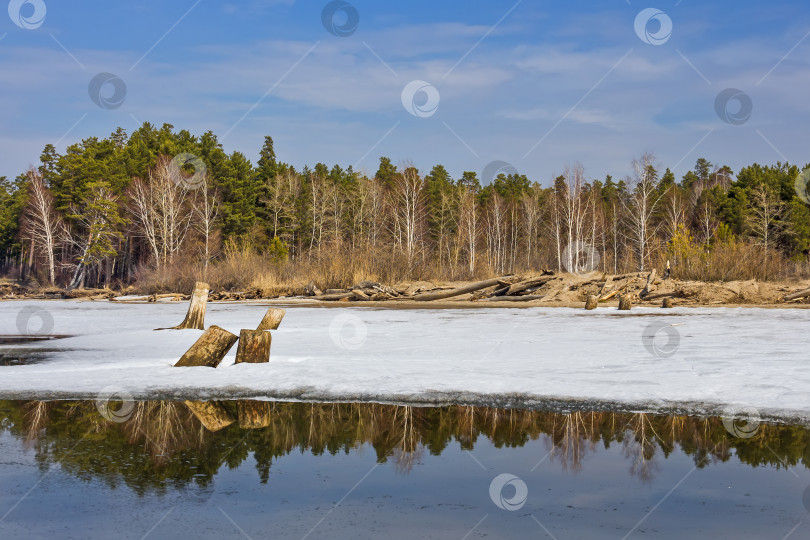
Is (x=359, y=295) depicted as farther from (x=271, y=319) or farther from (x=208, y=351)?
(x=208, y=351)

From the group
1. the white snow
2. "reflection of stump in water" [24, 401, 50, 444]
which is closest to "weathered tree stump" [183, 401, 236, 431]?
the white snow

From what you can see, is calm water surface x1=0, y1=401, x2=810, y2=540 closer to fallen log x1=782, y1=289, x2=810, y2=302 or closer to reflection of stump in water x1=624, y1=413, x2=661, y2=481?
reflection of stump in water x1=624, y1=413, x2=661, y2=481

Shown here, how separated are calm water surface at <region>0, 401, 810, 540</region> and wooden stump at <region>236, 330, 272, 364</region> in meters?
2.49

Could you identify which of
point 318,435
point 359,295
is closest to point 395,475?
point 318,435

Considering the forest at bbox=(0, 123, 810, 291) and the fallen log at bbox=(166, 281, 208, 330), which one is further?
the forest at bbox=(0, 123, 810, 291)

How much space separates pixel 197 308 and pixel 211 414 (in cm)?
800

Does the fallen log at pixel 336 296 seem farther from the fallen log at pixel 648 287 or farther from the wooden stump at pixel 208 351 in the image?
the wooden stump at pixel 208 351

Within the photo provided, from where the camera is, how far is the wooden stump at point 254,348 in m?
8.82

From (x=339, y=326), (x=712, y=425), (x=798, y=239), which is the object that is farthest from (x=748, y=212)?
(x=712, y=425)

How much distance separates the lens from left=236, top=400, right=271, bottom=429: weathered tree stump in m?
5.75

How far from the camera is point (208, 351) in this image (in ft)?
27.8

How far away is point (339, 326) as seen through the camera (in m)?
14.8

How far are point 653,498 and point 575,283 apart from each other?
2197 centimetres

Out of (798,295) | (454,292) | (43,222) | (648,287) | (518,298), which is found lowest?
(518,298)
